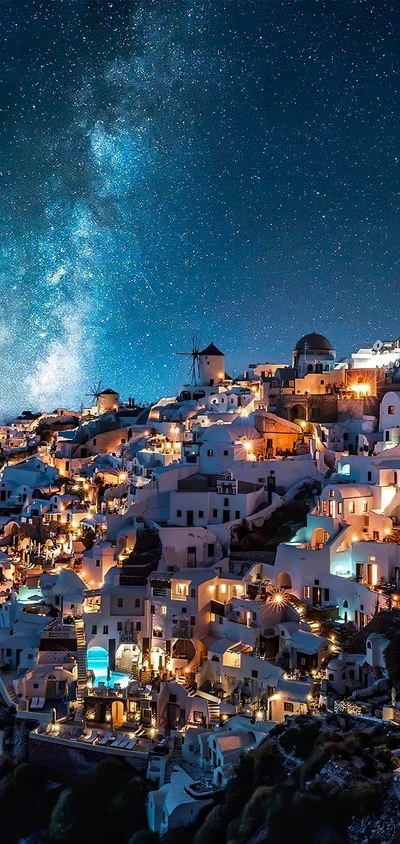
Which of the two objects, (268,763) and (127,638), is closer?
(268,763)

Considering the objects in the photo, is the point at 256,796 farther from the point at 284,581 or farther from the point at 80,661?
the point at 80,661

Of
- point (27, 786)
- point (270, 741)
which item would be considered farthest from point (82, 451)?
point (270, 741)

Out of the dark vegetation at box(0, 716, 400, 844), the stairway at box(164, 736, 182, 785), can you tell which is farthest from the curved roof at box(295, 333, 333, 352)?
the dark vegetation at box(0, 716, 400, 844)

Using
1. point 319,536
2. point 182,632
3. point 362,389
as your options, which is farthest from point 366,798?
point 362,389

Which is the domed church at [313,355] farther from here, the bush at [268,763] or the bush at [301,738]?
the bush at [268,763]

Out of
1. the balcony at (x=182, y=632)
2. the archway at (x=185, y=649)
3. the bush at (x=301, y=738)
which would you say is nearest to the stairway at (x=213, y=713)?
the archway at (x=185, y=649)

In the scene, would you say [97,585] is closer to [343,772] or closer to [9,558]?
[9,558]
